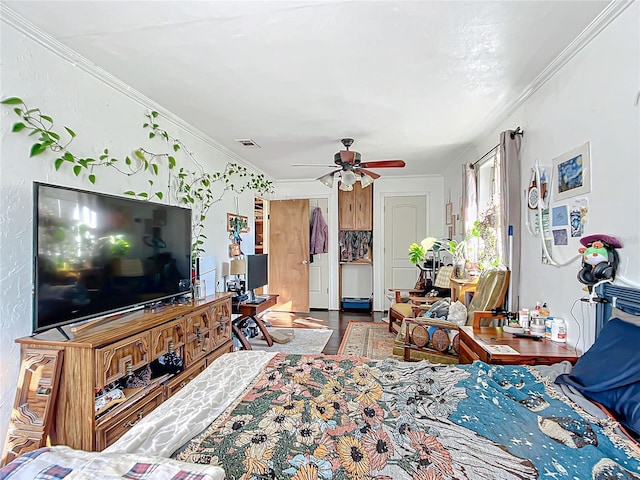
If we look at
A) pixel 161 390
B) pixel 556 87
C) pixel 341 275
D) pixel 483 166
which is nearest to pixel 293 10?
pixel 556 87

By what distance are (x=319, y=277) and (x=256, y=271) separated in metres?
2.12

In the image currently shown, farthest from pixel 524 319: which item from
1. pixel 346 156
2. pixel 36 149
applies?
pixel 36 149

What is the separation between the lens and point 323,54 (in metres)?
2.11

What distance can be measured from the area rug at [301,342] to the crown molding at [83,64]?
102 inches

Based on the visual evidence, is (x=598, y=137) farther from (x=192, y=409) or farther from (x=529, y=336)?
(x=192, y=409)

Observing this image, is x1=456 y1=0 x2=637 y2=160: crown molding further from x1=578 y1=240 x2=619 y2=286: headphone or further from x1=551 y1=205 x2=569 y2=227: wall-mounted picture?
x1=578 y1=240 x2=619 y2=286: headphone

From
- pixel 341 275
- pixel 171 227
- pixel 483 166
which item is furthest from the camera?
pixel 341 275

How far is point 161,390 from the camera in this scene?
2.34 metres

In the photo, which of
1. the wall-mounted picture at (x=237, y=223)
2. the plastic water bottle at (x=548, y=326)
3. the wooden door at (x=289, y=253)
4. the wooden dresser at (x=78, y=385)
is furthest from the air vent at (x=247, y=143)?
the plastic water bottle at (x=548, y=326)

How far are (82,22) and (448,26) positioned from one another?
1.94m

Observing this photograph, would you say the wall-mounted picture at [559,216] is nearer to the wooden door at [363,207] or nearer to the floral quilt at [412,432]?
the floral quilt at [412,432]

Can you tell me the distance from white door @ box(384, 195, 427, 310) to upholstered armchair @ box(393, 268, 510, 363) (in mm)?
2894

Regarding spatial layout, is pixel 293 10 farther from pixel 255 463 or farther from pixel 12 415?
pixel 12 415

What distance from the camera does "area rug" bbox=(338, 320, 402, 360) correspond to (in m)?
3.93
